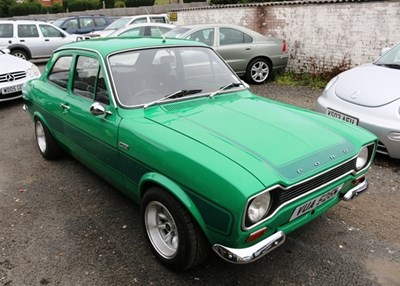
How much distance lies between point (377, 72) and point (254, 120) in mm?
3143

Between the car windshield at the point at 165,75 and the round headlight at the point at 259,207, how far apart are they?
4.81ft

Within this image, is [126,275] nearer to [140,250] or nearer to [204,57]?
[140,250]

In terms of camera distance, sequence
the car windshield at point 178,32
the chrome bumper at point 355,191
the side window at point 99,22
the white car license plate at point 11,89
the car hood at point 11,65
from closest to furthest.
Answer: the chrome bumper at point 355,191
the white car license plate at point 11,89
the car hood at point 11,65
the car windshield at point 178,32
the side window at point 99,22

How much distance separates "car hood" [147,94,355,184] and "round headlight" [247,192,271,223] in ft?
0.41

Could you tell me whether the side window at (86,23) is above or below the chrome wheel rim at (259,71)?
above

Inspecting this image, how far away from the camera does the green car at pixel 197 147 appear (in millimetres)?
2350

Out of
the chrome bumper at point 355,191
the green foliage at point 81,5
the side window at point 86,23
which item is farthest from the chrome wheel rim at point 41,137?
the green foliage at point 81,5

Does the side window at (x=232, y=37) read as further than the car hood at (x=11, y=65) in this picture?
Yes

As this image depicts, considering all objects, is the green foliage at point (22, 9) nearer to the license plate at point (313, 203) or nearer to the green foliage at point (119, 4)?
the green foliage at point (119, 4)

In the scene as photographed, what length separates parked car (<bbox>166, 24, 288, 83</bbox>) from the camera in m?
8.98

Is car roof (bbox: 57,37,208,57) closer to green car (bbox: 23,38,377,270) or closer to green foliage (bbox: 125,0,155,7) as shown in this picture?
green car (bbox: 23,38,377,270)

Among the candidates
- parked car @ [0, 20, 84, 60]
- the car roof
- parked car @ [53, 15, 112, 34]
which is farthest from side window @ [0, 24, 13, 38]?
the car roof

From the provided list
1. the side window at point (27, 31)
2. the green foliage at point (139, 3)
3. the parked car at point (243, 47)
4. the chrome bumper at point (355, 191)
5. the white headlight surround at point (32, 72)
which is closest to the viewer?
the chrome bumper at point (355, 191)

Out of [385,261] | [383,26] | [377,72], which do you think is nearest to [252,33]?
[383,26]
